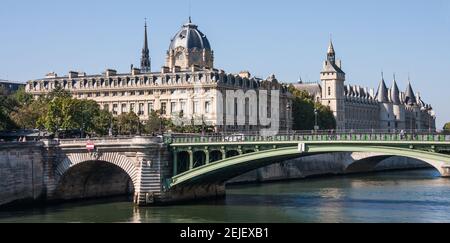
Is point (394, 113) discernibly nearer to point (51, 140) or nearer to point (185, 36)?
point (185, 36)

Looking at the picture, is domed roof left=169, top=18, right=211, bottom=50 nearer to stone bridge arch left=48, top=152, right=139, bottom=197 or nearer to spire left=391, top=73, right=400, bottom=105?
stone bridge arch left=48, top=152, right=139, bottom=197

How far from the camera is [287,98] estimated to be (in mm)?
116875

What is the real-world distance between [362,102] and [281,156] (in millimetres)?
119866

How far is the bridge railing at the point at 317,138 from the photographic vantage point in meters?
43.9

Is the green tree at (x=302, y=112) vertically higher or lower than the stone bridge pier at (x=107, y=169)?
higher

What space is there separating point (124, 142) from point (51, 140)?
6508 mm

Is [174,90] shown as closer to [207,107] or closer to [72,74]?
[207,107]

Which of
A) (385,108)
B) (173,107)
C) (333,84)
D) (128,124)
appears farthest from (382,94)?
(128,124)

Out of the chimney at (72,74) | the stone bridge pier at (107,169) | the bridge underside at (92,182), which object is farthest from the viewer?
the chimney at (72,74)

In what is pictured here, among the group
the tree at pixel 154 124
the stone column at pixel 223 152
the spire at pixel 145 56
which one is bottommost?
the stone column at pixel 223 152

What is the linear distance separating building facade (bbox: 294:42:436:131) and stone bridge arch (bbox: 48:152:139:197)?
95045 mm

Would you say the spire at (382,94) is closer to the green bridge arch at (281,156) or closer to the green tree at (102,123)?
the green tree at (102,123)

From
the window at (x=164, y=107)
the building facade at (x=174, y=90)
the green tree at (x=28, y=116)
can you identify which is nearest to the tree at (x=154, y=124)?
the building facade at (x=174, y=90)

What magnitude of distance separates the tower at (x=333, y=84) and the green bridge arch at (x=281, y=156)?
92220mm
